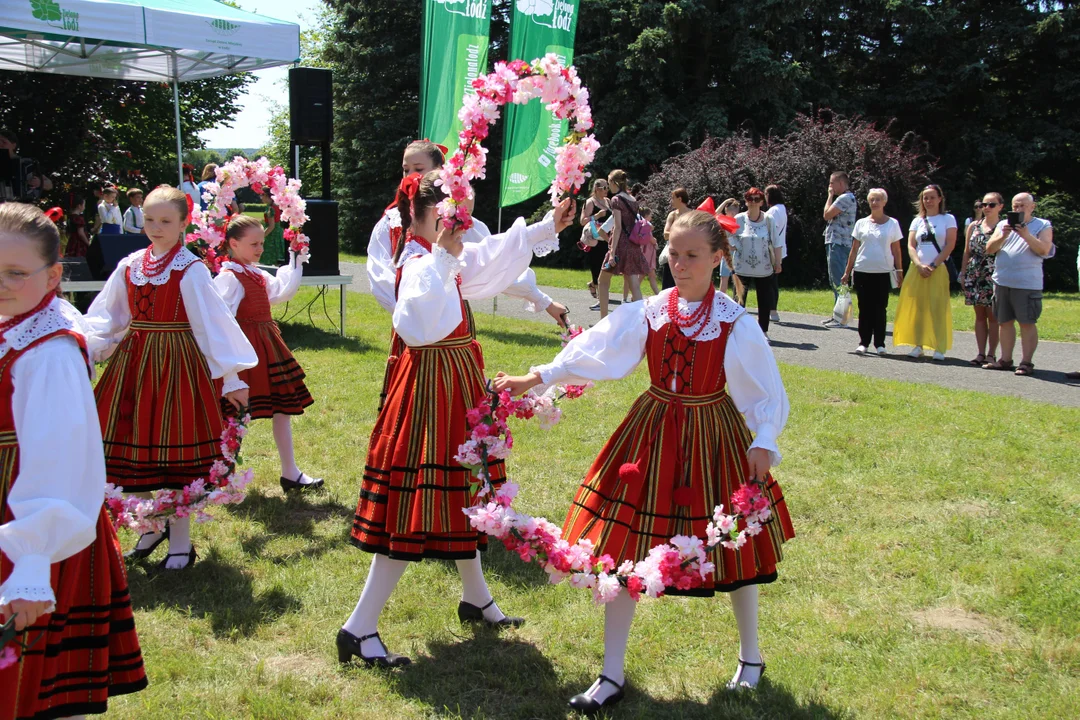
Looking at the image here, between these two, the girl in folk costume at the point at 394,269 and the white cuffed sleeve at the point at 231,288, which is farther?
the white cuffed sleeve at the point at 231,288

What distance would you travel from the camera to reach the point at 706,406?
332 centimetres

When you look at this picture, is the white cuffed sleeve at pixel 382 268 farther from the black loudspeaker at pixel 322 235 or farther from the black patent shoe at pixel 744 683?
the black loudspeaker at pixel 322 235

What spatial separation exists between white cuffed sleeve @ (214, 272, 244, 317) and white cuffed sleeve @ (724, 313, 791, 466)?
3470 millimetres

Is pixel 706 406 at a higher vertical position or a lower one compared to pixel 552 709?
higher

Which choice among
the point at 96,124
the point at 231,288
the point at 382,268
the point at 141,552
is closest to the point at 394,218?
the point at 382,268

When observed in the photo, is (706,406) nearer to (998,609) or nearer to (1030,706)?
(1030,706)

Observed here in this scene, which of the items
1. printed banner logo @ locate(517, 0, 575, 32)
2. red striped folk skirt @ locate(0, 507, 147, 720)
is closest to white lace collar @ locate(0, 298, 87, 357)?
red striped folk skirt @ locate(0, 507, 147, 720)

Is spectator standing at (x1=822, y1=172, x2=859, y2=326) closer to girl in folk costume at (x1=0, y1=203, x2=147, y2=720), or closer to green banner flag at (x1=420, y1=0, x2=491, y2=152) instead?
green banner flag at (x1=420, y1=0, x2=491, y2=152)

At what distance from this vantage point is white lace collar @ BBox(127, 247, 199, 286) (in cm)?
432

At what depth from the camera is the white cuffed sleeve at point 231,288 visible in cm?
557

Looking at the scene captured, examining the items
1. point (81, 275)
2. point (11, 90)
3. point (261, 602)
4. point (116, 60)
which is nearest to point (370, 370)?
point (81, 275)

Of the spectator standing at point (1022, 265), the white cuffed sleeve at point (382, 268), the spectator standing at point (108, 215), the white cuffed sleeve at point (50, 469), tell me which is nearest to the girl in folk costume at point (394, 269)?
the white cuffed sleeve at point (382, 268)

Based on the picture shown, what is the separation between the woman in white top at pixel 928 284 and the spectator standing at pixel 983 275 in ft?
0.74

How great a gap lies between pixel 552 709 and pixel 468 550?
0.68 m
